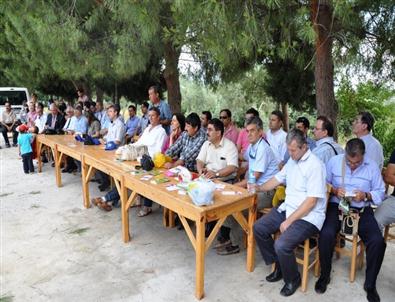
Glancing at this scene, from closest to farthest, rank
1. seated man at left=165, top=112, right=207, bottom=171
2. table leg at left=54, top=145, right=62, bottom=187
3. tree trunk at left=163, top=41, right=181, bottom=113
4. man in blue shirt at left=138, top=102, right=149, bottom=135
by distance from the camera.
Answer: seated man at left=165, top=112, right=207, bottom=171 → table leg at left=54, top=145, right=62, bottom=187 → tree trunk at left=163, top=41, right=181, bottom=113 → man in blue shirt at left=138, top=102, right=149, bottom=135

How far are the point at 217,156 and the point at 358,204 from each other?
1395 millimetres

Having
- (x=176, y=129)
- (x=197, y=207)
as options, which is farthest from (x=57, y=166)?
(x=197, y=207)

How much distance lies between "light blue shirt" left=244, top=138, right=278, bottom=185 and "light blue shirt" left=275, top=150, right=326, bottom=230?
38 cm

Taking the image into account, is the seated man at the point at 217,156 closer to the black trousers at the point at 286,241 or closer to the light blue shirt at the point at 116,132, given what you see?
the black trousers at the point at 286,241

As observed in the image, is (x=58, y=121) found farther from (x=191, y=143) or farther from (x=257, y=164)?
(x=257, y=164)

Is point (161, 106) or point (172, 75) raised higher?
point (172, 75)

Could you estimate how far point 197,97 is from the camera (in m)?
23.1

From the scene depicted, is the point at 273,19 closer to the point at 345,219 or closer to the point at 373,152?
the point at 373,152

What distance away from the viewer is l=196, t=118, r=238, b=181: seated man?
134 inches

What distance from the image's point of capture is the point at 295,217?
8.43 feet

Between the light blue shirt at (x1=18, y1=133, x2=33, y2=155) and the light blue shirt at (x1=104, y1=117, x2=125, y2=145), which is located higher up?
the light blue shirt at (x1=104, y1=117, x2=125, y2=145)

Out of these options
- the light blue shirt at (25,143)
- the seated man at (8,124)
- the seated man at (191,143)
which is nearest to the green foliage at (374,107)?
the seated man at (191,143)

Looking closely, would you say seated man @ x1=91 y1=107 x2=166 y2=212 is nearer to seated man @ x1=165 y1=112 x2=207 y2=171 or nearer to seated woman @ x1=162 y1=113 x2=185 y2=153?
seated woman @ x1=162 y1=113 x2=185 y2=153

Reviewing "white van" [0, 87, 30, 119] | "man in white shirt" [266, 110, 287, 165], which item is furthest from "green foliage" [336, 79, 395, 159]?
"white van" [0, 87, 30, 119]
